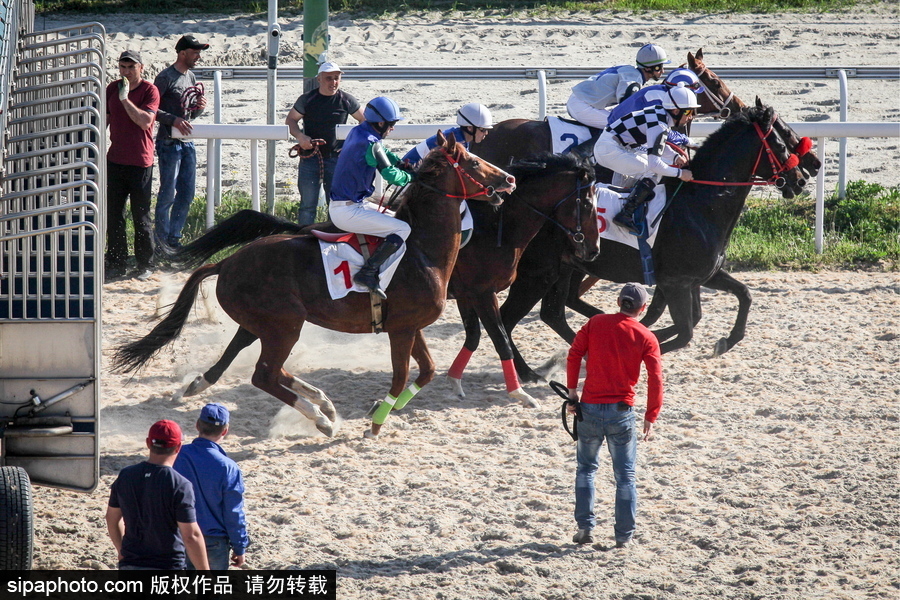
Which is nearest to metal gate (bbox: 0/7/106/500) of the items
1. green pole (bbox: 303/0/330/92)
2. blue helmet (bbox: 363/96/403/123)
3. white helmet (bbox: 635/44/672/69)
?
blue helmet (bbox: 363/96/403/123)

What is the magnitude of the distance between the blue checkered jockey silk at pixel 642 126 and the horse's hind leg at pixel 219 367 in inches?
116

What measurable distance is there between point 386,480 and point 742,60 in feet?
36.8

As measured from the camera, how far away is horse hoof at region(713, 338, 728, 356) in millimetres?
7746

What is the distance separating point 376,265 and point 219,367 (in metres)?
Answer: 1.44

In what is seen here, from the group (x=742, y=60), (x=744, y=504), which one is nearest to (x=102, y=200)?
(x=744, y=504)

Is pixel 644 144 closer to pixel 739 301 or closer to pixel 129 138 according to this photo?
pixel 739 301

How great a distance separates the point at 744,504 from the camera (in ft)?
17.8

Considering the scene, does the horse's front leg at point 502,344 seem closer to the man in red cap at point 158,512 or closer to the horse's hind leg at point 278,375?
the horse's hind leg at point 278,375

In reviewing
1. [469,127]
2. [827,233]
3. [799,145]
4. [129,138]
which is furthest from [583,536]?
[827,233]

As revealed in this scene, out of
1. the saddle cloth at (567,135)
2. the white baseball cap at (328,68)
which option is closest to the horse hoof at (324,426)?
the saddle cloth at (567,135)

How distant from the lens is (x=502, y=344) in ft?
22.9

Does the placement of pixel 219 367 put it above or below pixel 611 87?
below

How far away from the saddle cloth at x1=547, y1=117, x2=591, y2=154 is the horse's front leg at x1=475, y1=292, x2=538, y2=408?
219 cm

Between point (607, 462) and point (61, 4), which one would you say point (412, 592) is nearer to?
point (607, 462)
